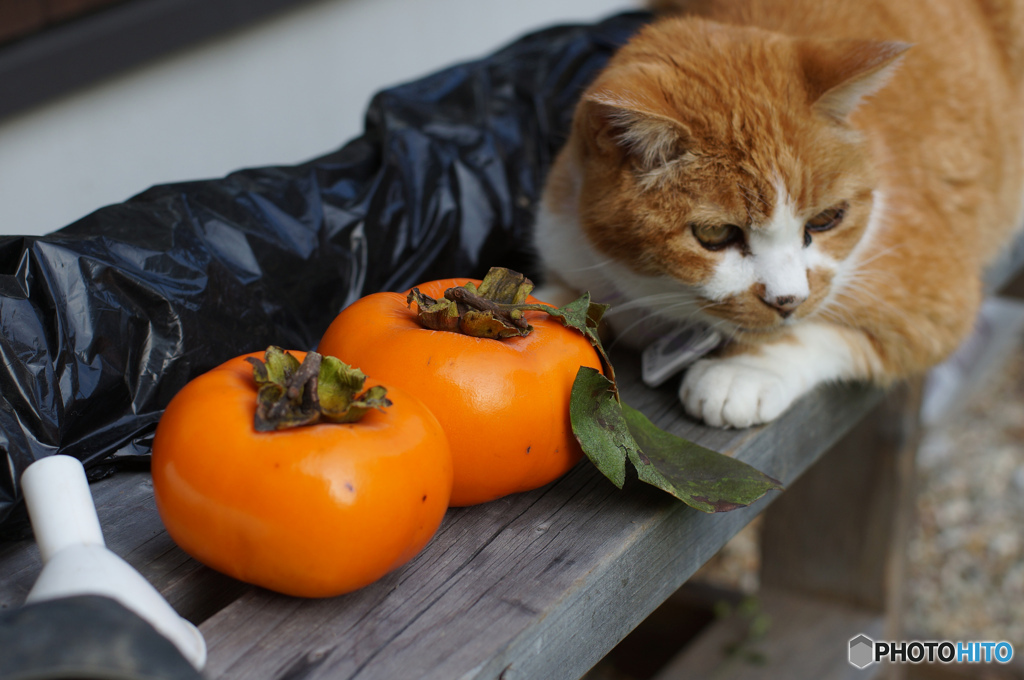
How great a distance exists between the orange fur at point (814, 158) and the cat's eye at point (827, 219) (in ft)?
0.06

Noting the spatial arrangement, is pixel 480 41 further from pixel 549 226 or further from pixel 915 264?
pixel 915 264

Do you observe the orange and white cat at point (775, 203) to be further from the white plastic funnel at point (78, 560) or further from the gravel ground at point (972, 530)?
the gravel ground at point (972, 530)

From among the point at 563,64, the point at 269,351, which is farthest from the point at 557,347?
the point at 563,64

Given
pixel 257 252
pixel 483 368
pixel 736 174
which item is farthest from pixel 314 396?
pixel 736 174

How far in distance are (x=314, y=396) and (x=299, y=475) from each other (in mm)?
80

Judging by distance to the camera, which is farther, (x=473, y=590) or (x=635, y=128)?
(x=635, y=128)

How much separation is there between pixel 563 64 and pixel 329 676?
1.73 metres

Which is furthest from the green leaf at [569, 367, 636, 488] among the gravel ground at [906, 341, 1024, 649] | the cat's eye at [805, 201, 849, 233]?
the gravel ground at [906, 341, 1024, 649]

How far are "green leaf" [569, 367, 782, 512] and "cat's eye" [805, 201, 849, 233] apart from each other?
501 mm

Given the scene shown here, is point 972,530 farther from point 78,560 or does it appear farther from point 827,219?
point 78,560

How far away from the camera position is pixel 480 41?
3.02 meters

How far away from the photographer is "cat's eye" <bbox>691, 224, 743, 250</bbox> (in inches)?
51.5

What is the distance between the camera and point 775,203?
4.16ft

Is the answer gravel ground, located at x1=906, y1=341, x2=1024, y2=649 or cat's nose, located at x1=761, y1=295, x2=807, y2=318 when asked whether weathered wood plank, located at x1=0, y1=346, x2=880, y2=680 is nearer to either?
cat's nose, located at x1=761, y1=295, x2=807, y2=318
